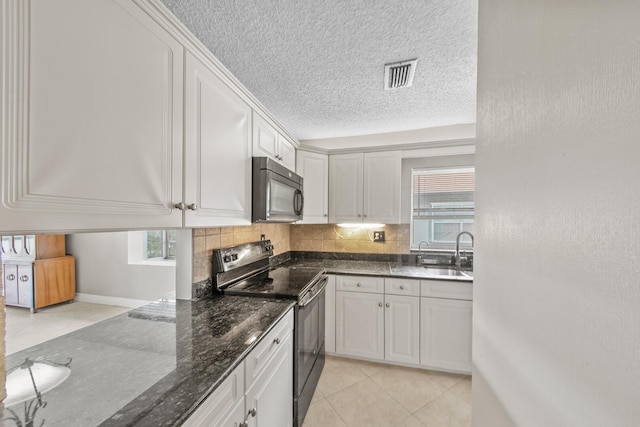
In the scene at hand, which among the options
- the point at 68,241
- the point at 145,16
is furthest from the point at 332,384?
the point at 68,241

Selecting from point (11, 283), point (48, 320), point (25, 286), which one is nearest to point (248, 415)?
point (48, 320)

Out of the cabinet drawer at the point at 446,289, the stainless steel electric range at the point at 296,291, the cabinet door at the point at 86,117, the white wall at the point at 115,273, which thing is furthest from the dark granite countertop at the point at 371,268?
the white wall at the point at 115,273

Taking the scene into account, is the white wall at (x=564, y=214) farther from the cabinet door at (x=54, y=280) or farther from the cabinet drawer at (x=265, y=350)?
the cabinet door at (x=54, y=280)

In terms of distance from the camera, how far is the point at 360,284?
2.47 metres

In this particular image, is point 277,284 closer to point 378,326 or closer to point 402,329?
point 378,326

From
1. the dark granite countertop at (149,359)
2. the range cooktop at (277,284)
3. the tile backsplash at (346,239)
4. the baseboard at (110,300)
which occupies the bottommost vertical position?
the baseboard at (110,300)

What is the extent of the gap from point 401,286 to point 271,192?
1.52 m

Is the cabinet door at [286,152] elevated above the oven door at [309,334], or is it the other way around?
the cabinet door at [286,152]

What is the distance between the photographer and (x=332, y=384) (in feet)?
7.05

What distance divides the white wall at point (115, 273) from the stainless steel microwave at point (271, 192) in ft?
8.15

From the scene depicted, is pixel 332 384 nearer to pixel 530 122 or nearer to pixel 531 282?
pixel 531 282

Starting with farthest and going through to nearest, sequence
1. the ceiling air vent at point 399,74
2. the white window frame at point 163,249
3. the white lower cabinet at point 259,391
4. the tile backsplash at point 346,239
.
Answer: the white window frame at point 163,249
the tile backsplash at point 346,239
the ceiling air vent at point 399,74
the white lower cabinet at point 259,391

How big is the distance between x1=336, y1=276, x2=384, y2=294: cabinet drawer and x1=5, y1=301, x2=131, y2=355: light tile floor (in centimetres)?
310

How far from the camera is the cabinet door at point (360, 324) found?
95.1 inches
